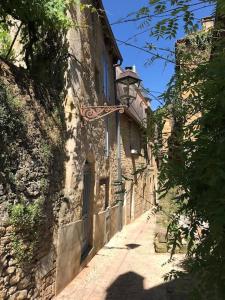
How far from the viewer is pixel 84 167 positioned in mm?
8469

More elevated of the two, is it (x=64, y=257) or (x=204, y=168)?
(x=204, y=168)

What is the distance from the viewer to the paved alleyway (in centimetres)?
643

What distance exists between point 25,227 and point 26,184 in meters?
0.59

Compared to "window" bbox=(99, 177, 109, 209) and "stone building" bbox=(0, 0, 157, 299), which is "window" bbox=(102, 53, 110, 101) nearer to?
"stone building" bbox=(0, 0, 157, 299)

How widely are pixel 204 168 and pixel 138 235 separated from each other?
10.9 metres

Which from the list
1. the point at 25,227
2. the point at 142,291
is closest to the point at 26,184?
the point at 25,227

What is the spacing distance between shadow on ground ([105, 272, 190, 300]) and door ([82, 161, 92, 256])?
157cm

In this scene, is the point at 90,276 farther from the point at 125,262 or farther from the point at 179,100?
the point at 179,100

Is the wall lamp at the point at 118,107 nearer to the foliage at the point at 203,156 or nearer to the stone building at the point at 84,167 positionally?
the stone building at the point at 84,167

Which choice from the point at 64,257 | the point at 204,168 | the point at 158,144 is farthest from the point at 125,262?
the point at 204,168

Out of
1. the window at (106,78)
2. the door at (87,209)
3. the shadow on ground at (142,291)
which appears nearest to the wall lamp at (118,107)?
the door at (87,209)

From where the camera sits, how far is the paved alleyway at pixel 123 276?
6430 mm

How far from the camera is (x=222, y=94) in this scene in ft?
6.85

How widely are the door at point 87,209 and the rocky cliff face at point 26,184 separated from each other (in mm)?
2270
